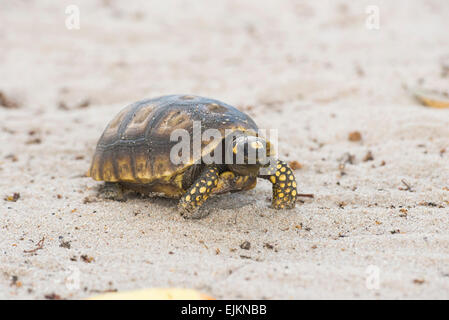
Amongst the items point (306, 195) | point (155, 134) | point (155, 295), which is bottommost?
point (155, 295)

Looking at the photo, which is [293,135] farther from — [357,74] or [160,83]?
[160,83]

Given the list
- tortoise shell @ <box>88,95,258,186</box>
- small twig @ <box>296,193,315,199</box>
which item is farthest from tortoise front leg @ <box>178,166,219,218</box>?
small twig @ <box>296,193,315,199</box>

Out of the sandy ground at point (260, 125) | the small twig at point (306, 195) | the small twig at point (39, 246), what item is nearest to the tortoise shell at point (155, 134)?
the sandy ground at point (260, 125)

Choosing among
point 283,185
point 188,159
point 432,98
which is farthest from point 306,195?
point 432,98

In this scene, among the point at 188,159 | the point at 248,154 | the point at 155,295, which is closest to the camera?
the point at 155,295

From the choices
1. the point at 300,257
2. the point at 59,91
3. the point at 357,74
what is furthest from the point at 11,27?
the point at 300,257

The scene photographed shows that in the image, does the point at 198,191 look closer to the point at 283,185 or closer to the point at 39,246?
the point at 283,185

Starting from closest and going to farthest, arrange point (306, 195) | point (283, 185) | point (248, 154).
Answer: point (248, 154) → point (283, 185) → point (306, 195)

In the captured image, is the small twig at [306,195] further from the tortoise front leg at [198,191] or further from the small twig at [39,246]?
the small twig at [39,246]
